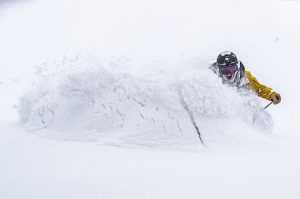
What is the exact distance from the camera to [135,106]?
3666 mm

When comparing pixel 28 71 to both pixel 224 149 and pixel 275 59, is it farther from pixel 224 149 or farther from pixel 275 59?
pixel 224 149

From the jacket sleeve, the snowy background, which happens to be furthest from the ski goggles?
the jacket sleeve

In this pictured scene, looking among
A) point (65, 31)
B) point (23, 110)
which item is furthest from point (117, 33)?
point (23, 110)

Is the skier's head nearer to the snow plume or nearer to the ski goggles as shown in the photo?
the ski goggles

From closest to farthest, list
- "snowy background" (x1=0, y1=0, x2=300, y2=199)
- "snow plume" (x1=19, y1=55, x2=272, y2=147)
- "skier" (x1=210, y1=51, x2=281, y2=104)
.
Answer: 1. "snowy background" (x1=0, y1=0, x2=300, y2=199)
2. "snow plume" (x1=19, y1=55, x2=272, y2=147)
3. "skier" (x1=210, y1=51, x2=281, y2=104)

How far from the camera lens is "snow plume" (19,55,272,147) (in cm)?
353

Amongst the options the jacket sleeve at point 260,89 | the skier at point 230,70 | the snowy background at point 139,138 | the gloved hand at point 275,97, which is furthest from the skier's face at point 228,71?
the gloved hand at point 275,97

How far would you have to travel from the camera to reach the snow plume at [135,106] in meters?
3.53

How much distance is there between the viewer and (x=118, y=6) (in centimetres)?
1475

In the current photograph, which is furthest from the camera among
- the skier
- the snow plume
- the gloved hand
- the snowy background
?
the gloved hand

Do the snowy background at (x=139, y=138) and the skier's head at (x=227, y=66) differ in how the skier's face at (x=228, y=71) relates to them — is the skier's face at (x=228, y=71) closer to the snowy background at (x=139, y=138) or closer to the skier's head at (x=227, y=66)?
the skier's head at (x=227, y=66)

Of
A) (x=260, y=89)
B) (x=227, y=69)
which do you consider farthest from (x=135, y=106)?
(x=260, y=89)

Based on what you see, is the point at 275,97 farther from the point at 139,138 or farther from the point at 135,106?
the point at 139,138

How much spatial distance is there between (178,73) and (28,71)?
26.8ft
